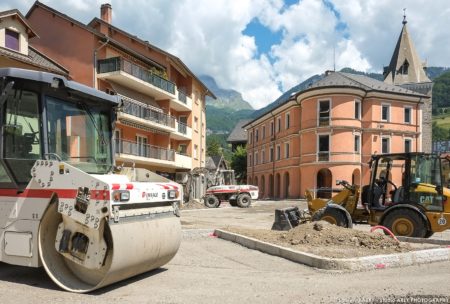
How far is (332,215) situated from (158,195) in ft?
25.3

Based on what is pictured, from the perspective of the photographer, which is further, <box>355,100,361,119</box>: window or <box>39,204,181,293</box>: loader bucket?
<box>355,100,361,119</box>: window

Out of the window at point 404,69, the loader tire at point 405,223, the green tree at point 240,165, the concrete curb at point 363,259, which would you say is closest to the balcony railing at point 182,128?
the loader tire at point 405,223

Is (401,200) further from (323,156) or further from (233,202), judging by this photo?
(323,156)

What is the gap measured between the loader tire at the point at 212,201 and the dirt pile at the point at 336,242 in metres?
22.5

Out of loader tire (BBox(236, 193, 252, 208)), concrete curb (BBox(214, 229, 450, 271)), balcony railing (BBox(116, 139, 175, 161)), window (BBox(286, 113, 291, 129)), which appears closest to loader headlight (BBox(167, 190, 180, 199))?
concrete curb (BBox(214, 229, 450, 271))

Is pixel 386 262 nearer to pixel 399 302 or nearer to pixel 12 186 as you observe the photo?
pixel 399 302

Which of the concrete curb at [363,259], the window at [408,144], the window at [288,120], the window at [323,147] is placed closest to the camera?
the concrete curb at [363,259]

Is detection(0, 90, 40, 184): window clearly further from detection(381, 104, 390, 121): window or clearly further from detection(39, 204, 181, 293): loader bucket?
detection(381, 104, 390, 121): window

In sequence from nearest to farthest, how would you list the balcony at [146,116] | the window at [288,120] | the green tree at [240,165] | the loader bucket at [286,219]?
the loader bucket at [286,219], the balcony at [146,116], the window at [288,120], the green tree at [240,165]

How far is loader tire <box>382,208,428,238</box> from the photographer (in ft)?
41.3

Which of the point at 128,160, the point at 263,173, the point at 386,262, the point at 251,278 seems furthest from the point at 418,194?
the point at 263,173

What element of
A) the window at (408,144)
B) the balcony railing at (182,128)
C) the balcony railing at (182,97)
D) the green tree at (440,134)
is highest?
the green tree at (440,134)

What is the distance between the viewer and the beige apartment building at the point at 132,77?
106ft

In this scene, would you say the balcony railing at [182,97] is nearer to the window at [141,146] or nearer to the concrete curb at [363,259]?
the window at [141,146]
